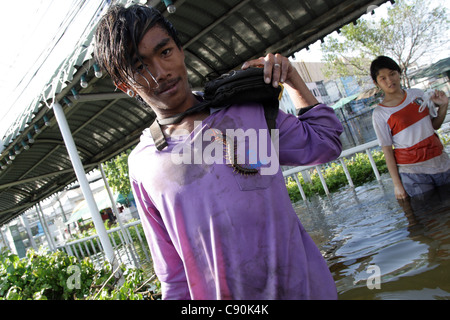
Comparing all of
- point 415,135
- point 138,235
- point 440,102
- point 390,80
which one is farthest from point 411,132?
point 138,235

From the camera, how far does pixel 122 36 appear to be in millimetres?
1412

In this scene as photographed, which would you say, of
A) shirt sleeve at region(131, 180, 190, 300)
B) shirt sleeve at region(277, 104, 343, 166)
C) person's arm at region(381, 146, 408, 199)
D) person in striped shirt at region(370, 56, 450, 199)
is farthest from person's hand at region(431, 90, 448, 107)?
shirt sleeve at region(131, 180, 190, 300)

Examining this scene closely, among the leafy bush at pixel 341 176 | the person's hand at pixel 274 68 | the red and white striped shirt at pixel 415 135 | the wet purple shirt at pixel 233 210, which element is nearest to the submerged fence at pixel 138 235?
the leafy bush at pixel 341 176

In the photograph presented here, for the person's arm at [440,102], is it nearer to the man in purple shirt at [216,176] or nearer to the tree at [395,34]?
the man in purple shirt at [216,176]

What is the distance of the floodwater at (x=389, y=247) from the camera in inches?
86.9

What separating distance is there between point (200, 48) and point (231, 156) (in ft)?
14.8

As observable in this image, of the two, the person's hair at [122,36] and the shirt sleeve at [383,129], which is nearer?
the person's hair at [122,36]

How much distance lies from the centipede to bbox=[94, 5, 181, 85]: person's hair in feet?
1.48

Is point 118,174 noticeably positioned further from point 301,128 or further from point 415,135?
point 301,128

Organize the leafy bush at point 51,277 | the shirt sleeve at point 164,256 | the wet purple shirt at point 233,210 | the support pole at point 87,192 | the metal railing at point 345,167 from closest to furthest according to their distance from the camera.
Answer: the wet purple shirt at point 233,210, the shirt sleeve at point 164,256, the leafy bush at point 51,277, the support pole at point 87,192, the metal railing at point 345,167

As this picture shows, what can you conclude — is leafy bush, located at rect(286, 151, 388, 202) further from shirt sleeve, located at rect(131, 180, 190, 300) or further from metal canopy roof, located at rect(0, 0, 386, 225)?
shirt sleeve, located at rect(131, 180, 190, 300)

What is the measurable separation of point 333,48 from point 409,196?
2186cm

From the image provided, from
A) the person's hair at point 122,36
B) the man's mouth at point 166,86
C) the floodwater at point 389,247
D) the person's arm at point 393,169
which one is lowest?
the floodwater at point 389,247
